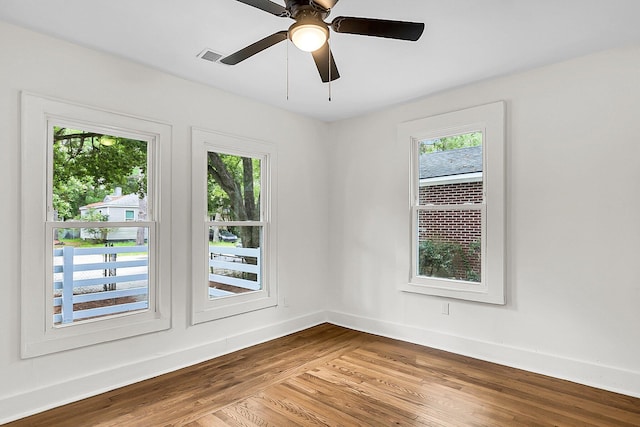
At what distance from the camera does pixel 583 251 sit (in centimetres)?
304

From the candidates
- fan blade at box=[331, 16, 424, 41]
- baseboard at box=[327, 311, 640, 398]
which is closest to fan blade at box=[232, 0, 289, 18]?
fan blade at box=[331, 16, 424, 41]

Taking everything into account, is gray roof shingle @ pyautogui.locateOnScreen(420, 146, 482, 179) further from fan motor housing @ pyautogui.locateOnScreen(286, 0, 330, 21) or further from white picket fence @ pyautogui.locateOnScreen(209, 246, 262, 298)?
fan motor housing @ pyautogui.locateOnScreen(286, 0, 330, 21)

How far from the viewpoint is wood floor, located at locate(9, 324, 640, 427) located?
2.48 m

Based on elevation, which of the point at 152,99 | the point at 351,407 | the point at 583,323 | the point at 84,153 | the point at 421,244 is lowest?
the point at 351,407

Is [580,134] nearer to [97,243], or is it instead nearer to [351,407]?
[351,407]

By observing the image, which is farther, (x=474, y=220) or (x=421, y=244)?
→ (x=421, y=244)

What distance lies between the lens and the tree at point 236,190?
3768 millimetres

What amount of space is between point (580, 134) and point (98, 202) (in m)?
3.82

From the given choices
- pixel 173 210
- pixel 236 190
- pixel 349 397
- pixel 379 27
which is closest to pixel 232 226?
pixel 236 190

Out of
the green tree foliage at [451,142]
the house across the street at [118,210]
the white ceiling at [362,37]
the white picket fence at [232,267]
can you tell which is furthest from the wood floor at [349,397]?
the white ceiling at [362,37]

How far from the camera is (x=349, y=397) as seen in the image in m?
2.80

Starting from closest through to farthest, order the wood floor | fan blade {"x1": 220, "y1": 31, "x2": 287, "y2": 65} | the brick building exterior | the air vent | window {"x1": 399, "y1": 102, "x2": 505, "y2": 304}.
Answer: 1. fan blade {"x1": 220, "y1": 31, "x2": 287, "y2": 65}
2. the wood floor
3. the air vent
4. window {"x1": 399, "y1": 102, "x2": 505, "y2": 304}
5. the brick building exterior

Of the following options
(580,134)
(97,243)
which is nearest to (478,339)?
(580,134)

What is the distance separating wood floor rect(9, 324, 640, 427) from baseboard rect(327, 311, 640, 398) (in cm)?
10
